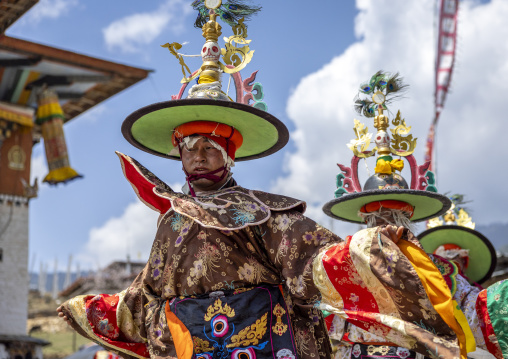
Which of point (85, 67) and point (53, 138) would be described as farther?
point (53, 138)

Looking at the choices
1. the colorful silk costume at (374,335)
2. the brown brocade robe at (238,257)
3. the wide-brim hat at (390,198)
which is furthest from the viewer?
the wide-brim hat at (390,198)

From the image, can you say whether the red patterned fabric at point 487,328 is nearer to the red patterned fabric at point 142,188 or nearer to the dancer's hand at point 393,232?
the dancer's hand at point 393,232

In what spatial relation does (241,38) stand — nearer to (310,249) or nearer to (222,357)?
(310,249)

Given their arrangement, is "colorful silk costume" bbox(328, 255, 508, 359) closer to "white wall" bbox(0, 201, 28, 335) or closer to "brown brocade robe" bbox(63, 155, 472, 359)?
"brown brocade robe" bbox(63, 155, 472, 359)

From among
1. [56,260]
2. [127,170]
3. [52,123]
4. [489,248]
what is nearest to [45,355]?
[52,123]

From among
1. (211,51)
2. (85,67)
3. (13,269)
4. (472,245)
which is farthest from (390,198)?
(13,269)

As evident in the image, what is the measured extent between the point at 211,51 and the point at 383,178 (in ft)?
6.94

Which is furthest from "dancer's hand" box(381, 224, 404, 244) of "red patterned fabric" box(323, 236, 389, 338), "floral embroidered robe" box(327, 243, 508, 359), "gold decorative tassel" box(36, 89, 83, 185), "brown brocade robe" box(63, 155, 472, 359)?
"gold decorative tassel" box(36, 89, 83, 185)

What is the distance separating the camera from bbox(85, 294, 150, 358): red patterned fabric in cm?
346

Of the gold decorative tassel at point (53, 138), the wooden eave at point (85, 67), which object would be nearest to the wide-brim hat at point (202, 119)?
the wooden eave at point (85, 67)

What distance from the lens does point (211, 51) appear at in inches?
145

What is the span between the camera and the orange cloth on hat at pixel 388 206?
4949mm

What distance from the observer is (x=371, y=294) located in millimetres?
2555

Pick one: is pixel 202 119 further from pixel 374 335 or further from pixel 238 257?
pixel 374 335
